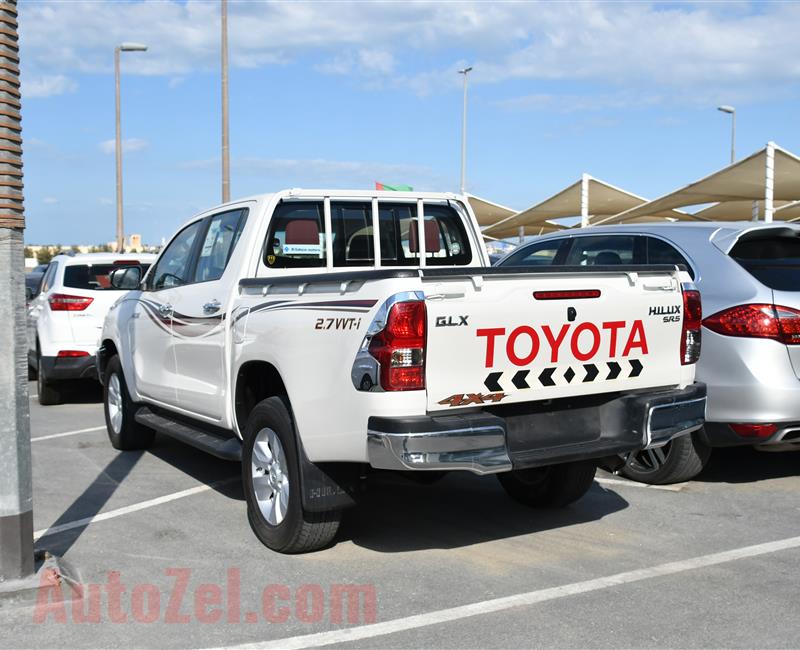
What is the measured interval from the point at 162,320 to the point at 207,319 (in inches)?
39.8

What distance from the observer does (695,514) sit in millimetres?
5613

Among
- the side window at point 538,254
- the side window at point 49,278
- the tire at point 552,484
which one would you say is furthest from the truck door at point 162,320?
the side window at point 49,278

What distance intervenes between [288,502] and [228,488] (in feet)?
5.91

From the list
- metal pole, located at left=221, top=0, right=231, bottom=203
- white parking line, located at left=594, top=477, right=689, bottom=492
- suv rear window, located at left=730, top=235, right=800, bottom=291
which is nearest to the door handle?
white parking line, located at left=594, top=477, right=689, bottom=492

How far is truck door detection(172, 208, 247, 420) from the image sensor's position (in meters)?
5.62

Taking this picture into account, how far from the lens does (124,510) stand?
19.2 feet

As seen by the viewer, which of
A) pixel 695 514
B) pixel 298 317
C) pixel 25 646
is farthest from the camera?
pixel 695 514

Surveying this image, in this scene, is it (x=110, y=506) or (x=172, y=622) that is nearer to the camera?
(x=172, y=622)

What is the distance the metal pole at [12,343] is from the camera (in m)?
4.20

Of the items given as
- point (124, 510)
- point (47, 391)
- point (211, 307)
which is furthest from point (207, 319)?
point (47, 391)

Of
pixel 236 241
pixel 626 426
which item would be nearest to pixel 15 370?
pixel 236 241

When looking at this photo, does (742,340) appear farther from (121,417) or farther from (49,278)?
(49,278)

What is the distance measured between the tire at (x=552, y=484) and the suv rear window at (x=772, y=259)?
5.33 feet

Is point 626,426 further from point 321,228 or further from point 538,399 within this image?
point 321,228
